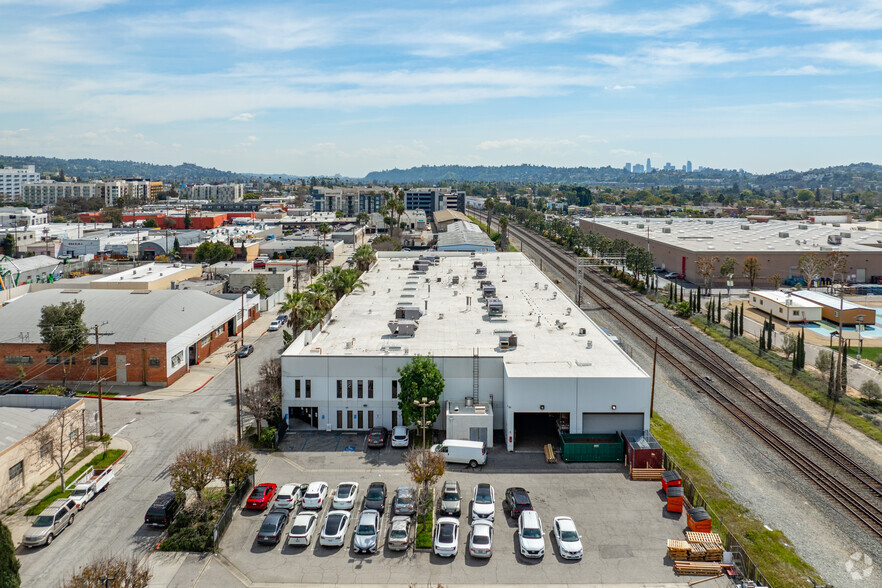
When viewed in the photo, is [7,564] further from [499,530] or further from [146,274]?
[146,274]

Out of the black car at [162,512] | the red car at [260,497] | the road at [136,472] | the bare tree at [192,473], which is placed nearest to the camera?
the road at [136,472]

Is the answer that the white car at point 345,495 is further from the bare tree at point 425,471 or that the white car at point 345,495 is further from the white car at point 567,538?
the white car at point 567,538

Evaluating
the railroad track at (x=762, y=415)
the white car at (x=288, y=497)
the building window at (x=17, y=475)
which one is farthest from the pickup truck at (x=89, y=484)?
the railroad track at (x=762, y=415)

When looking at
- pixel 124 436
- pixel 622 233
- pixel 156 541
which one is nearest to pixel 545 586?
pixel 156 541

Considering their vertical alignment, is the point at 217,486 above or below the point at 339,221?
below

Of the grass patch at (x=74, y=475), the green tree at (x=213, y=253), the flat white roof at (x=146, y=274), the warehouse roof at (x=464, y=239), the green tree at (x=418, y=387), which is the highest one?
the warehouse roof at (x=464, y=239)

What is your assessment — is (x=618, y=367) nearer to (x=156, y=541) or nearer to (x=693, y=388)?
(x=693, y=388)

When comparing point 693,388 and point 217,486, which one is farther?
point 693,388

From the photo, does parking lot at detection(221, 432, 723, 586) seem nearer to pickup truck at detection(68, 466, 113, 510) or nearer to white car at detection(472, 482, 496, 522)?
white car at detection(472, 482, 496, 522)
